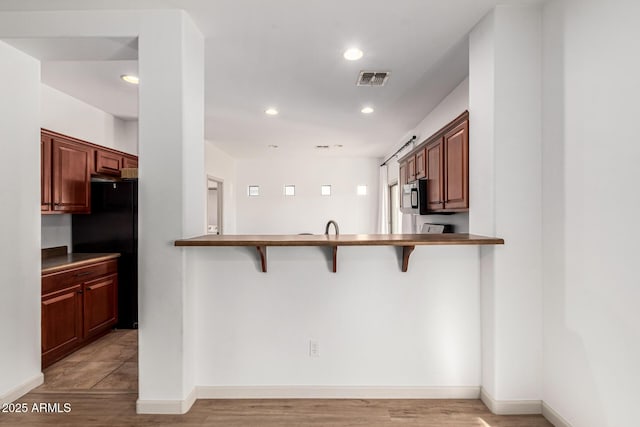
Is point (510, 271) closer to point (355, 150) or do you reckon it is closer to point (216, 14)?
point (216, 14)

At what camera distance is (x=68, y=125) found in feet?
12.8

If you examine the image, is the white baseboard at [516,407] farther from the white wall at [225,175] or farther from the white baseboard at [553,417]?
the white wall at [225,175]

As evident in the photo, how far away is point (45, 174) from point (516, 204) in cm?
384

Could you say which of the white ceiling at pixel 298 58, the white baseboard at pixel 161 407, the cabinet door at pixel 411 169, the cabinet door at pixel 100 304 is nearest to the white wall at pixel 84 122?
the white ceiling at pixel 298 58

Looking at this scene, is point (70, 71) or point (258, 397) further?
point (70, 71)

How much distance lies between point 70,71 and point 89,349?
2.57m

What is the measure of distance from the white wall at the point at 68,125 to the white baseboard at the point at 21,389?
149 cm

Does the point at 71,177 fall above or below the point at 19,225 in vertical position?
above

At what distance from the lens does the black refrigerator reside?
156 inches

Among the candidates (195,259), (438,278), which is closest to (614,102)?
A: (438,278)

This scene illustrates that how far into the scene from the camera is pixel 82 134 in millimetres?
4113

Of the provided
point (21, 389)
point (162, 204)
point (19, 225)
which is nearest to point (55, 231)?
point (19, 225)

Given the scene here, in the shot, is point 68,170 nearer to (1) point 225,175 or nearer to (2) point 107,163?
(2) point 107,163

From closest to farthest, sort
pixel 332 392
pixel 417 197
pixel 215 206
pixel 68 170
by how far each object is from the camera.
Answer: pixel 332 392
pixel 68 170
pixel 417 197
pixel 215 206
